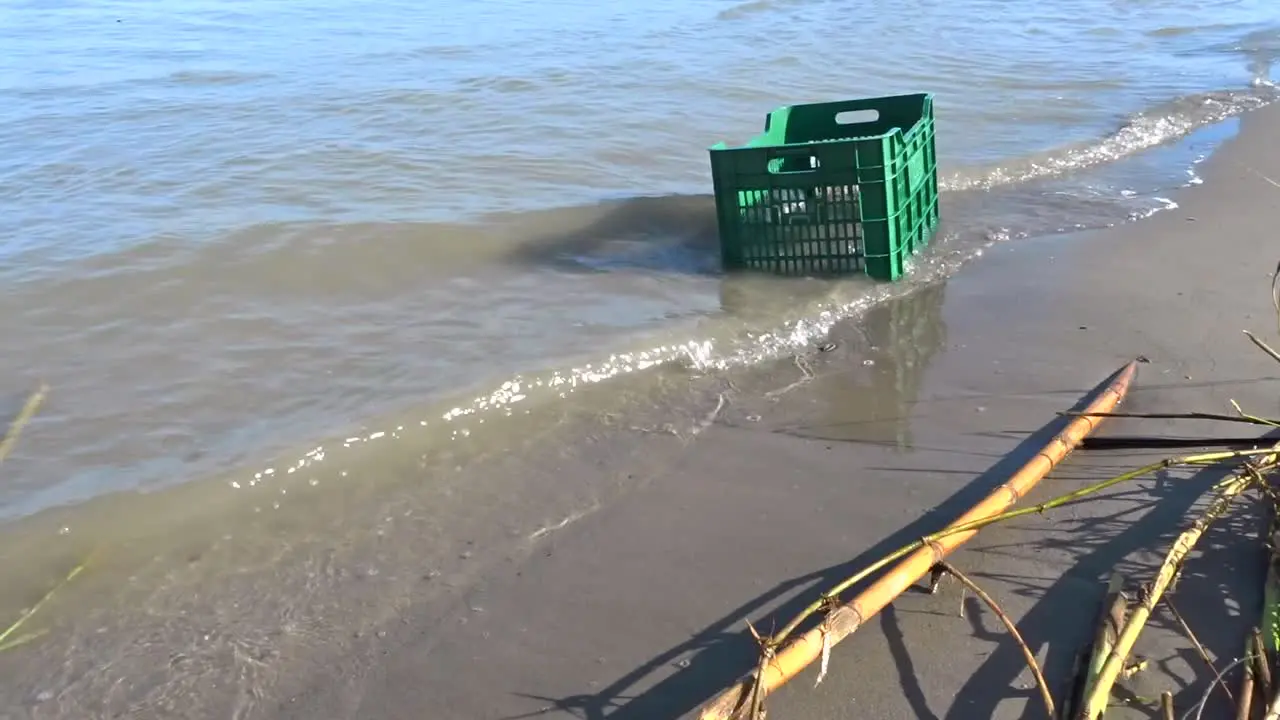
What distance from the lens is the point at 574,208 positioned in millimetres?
6961

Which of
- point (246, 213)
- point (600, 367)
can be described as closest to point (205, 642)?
point (600, 367)

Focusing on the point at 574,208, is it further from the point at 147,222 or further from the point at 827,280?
the point at 147,222

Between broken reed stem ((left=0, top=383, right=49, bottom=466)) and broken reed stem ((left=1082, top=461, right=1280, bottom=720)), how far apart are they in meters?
3.79

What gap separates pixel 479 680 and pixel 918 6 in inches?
577

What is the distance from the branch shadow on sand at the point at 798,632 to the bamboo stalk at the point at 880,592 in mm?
160

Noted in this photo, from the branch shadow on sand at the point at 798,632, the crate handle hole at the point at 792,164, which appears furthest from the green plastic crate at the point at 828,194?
the branch shadow on sand at the point at 798,632

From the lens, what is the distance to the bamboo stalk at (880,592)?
2.40 metres

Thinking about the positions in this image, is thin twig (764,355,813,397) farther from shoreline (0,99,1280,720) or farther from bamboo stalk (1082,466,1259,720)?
bamboo stalk (1082,466,1259,720)

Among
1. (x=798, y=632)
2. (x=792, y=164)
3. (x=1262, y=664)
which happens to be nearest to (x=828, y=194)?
(x=792, y=164)

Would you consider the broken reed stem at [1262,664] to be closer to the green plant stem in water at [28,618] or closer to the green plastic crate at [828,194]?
the green plastic crate at [828,194]

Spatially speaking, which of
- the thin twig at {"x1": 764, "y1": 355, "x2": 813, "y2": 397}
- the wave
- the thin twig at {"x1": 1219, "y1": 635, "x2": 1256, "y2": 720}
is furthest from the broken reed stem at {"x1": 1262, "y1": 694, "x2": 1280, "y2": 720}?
the wave

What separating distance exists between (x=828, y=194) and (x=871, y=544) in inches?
95.1

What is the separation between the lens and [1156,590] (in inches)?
108

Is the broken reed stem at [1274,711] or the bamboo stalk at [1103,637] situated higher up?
the broken reed stem at [1274,711]
